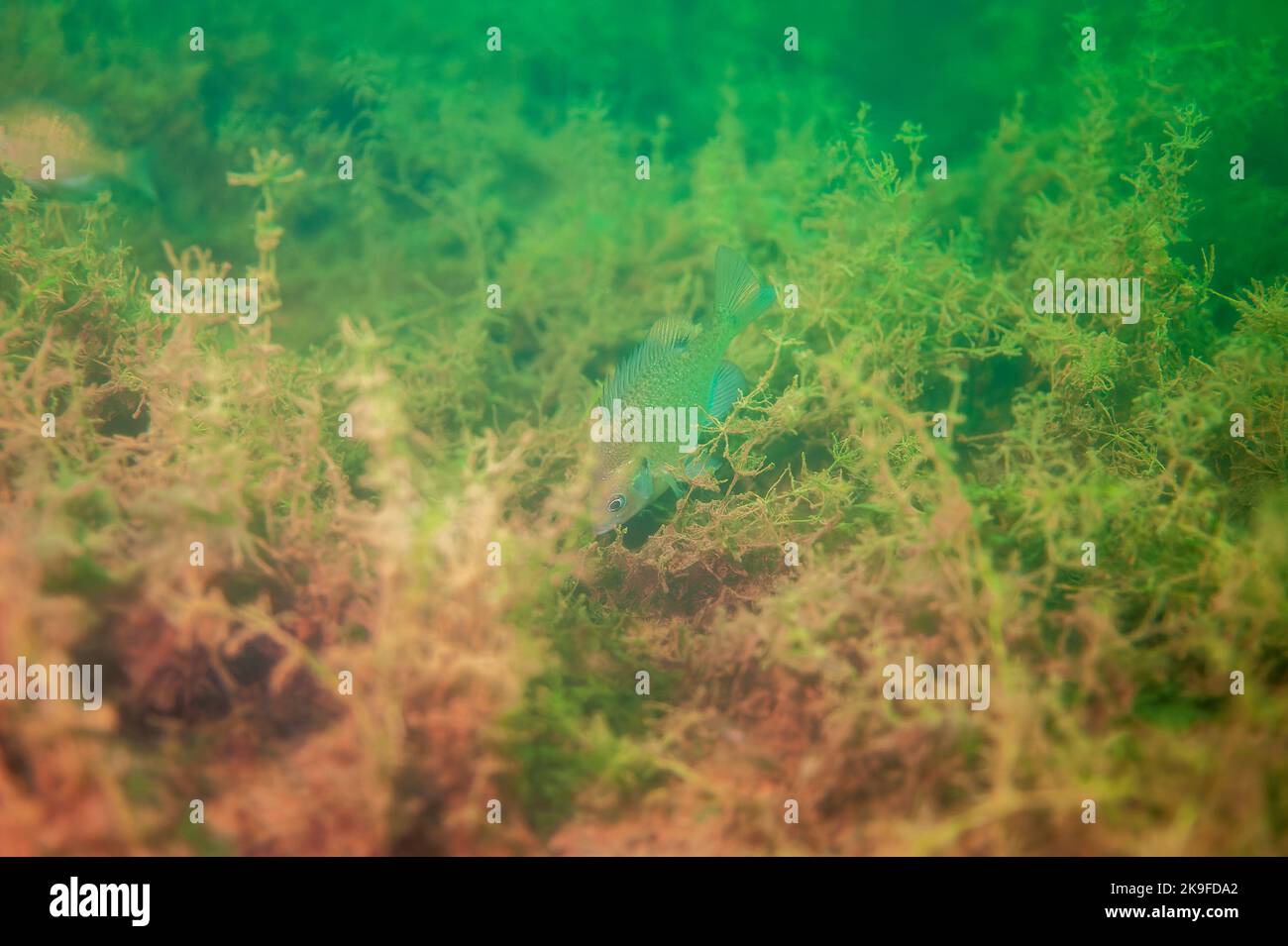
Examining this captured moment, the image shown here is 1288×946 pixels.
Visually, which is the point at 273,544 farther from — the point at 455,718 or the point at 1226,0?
the point at 1226,0

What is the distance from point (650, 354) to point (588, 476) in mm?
1005

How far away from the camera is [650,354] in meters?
4.23

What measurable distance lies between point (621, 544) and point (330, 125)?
610cm

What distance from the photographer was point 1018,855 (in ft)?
8.19

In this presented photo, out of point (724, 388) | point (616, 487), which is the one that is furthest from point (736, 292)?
point (616, 487)

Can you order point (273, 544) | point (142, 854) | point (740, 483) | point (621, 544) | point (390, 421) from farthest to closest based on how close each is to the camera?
point (740, 483), point (621, 544), point (273, 544), point (390, 421), point (142, 854)

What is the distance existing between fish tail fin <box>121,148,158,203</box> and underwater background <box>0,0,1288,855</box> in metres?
0.22

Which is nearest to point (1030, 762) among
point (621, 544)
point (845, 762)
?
point (845, 762)

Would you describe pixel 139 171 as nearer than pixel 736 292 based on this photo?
No

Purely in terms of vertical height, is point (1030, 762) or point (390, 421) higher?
point (390, 421)

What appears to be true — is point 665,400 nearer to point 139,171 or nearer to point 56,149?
point 56,149

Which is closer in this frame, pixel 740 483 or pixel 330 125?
pixel 740 483

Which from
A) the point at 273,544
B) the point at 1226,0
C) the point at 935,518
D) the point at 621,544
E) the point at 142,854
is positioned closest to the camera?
the point at 142,854

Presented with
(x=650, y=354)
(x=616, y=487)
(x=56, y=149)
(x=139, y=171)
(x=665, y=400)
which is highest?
(x=139, y=171)
